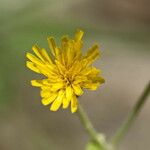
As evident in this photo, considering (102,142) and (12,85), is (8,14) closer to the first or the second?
(12,85)

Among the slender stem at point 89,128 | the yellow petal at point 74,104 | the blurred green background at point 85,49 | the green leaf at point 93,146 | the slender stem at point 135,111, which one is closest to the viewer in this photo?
the yellow petal at point 74,104

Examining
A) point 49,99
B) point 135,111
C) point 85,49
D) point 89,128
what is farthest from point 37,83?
point 85,49

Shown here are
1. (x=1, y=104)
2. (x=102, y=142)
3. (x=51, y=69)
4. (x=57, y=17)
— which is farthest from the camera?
(x=57, y=17)

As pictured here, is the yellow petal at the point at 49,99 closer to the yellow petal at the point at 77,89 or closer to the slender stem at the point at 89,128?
the yellow petal at the point at 77,89

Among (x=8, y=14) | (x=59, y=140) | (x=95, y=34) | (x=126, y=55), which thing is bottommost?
(x=59, y=140)

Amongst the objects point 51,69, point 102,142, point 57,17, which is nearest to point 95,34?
point 57,17

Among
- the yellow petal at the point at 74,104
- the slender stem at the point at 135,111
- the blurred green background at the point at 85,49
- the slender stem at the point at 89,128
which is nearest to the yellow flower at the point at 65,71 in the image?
the yellow petal at the point at 74,104

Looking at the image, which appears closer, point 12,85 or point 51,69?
point 51,69
